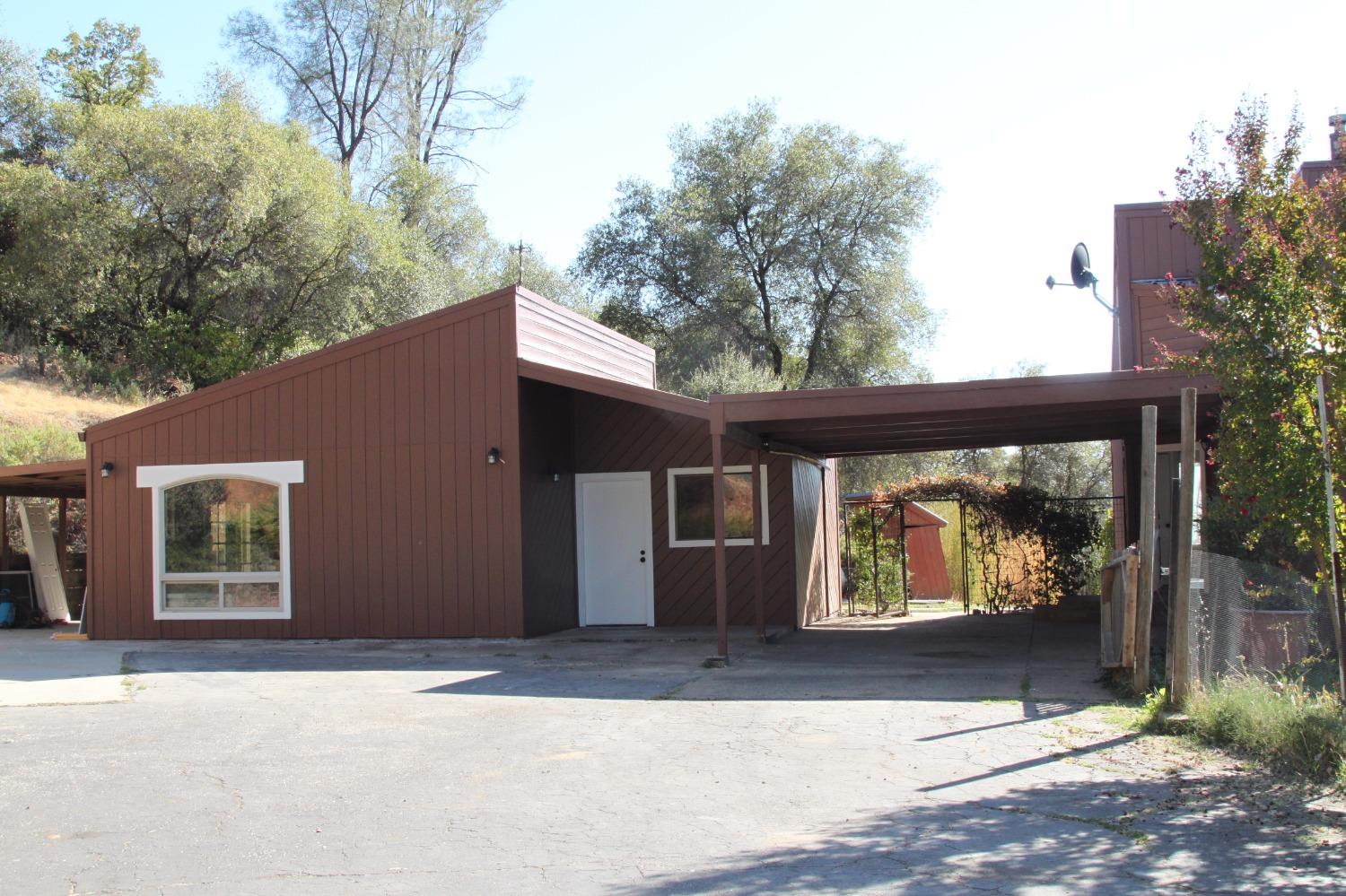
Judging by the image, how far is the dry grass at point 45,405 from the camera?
25828 mm

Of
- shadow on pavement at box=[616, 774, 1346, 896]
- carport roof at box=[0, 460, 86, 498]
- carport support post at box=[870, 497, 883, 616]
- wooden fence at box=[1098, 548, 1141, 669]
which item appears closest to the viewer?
shadow on pavement at box=[616, 774, 1346, 896]

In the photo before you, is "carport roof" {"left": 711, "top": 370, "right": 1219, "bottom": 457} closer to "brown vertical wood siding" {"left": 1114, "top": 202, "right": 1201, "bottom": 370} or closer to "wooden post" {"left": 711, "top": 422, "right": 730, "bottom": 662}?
"wooden post" {"left": 711, "top": 422, "right": 730, "bottom": 662}

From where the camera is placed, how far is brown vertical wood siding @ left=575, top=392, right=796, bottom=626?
16047mm

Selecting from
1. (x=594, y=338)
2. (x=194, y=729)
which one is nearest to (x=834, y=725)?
(x=194, y=729)

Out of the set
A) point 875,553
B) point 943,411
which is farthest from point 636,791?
point 875,553

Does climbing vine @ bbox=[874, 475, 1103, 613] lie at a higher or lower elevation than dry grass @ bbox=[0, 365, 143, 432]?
lower

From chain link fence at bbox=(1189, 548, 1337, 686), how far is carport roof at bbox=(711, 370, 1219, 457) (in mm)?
1783

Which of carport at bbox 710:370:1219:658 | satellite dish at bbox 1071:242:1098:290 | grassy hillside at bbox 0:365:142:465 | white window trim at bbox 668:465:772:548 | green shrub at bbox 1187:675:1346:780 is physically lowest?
green shrub at bbox 1187:675:1346:780

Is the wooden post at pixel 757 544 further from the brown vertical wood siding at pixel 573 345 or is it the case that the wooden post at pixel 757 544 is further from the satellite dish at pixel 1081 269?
the satellite dish at pixel 1081 269

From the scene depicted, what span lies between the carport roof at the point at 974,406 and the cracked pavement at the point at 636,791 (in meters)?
2.57

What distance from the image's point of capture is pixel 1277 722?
709 cm

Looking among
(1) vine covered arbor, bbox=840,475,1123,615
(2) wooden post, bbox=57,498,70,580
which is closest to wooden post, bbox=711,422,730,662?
(1) vine covered arbor, bbox=840,475,1123,615

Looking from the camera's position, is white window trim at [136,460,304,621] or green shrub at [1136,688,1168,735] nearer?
green shrub at [1136,688,1168,735]

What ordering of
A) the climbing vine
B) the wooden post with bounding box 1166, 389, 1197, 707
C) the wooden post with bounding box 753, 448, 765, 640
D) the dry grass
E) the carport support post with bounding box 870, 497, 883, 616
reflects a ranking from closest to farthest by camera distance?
1. the wooden post with bounding box 1166, 389, 1197, 707
2. the wooden post with bounding box 753, 448, 765, 640
3. the climbing vine
4. the carport support post with bounding box 870, 497, 883, 616
5. the dry grass
